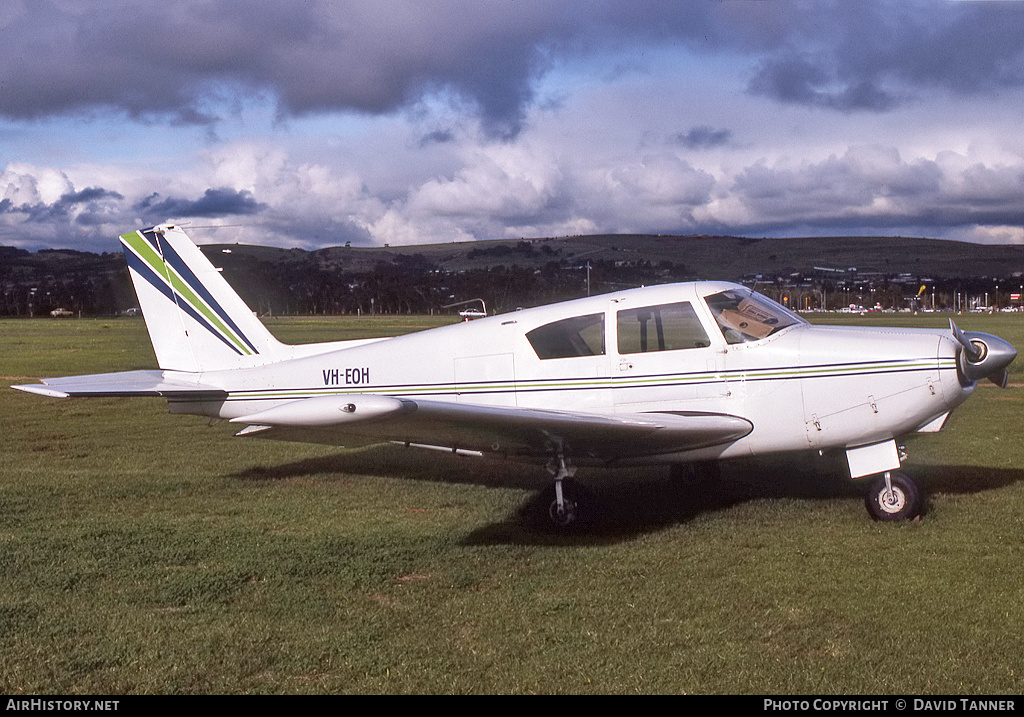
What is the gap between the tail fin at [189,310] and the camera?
391 inches

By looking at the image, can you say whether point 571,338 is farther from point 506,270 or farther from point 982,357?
point 506,270

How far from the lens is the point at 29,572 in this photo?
20.6 feet

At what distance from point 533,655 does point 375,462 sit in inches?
267

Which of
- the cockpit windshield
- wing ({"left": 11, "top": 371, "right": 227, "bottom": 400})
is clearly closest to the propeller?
the cockpit windshield

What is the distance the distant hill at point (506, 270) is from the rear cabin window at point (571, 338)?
162 inches

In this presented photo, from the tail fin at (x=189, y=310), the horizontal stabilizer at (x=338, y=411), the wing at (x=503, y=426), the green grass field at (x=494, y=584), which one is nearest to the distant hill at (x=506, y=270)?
the tail fin at (x=189, y=310)

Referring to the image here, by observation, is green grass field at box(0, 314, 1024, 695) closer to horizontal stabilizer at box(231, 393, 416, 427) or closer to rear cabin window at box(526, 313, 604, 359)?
horizontal stabilizer at box(231, 393, 416, 427)

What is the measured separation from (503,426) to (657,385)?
174 cm

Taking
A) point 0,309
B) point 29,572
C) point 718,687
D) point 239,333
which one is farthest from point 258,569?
point 0,309

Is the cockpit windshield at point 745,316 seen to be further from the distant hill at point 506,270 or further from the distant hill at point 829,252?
the distant hill at point 829,252

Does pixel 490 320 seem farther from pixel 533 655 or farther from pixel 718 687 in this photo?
pixel 718 687

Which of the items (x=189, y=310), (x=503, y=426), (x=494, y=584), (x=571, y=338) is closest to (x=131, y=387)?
(x=189, y=310)

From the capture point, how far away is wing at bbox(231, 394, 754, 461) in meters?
5.77

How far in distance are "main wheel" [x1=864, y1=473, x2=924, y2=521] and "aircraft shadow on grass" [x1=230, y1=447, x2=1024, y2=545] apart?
Result: 104 cm
